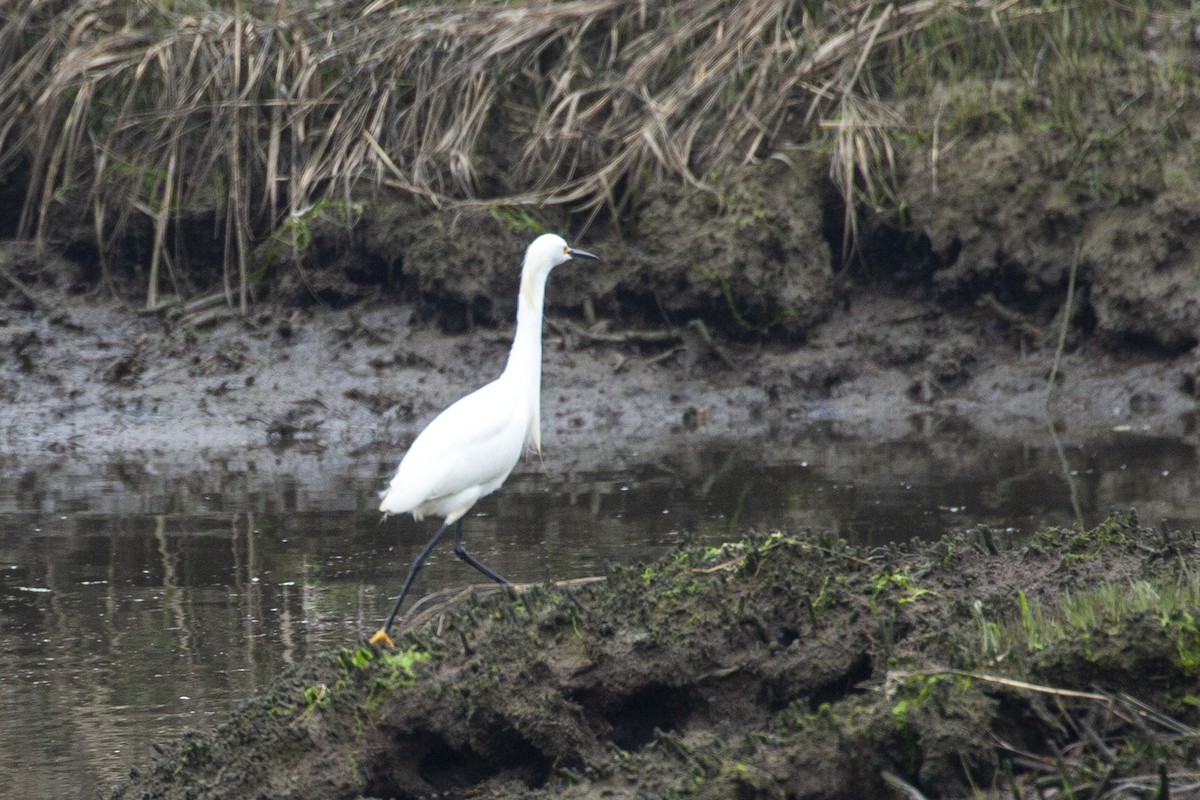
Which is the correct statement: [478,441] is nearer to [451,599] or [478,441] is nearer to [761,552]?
[451,599]

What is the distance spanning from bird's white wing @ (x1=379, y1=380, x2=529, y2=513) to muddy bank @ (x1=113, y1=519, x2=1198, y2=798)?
4.43 ft

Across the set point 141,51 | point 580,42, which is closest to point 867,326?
point 580,42

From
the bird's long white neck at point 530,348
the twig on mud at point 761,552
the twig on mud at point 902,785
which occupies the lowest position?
the twig on mud at point 902,785

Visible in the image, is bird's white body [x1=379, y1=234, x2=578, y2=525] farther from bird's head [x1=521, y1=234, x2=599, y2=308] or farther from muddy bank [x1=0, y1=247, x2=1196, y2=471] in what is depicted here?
muddy bank [x1=0, y1=247, x2=1196, y2=471]

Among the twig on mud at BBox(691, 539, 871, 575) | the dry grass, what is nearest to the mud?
the dry grass

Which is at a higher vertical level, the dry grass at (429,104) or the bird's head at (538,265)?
the dry grass at (429,104)

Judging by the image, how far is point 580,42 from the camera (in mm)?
11078

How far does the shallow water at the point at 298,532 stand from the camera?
526 centimetres

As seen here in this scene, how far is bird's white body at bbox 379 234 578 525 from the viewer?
5855mm

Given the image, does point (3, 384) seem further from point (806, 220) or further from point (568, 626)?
point (568, 626)

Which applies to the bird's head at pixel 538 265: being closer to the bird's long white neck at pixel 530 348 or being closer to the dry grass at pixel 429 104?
the bird's long white neck at pixel 530 348

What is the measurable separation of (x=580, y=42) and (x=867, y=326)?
2716 millimetres

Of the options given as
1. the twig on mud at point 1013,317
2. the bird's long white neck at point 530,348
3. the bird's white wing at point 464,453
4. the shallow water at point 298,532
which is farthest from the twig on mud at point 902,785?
the twig on mud at point 1013,317

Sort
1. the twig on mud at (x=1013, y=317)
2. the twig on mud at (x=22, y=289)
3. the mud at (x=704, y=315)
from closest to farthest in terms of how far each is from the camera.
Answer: the mud at (x=704, y=315)
the twig on mud at (x=1013, y=317)
the twig on mud at (x=22, y=289)
